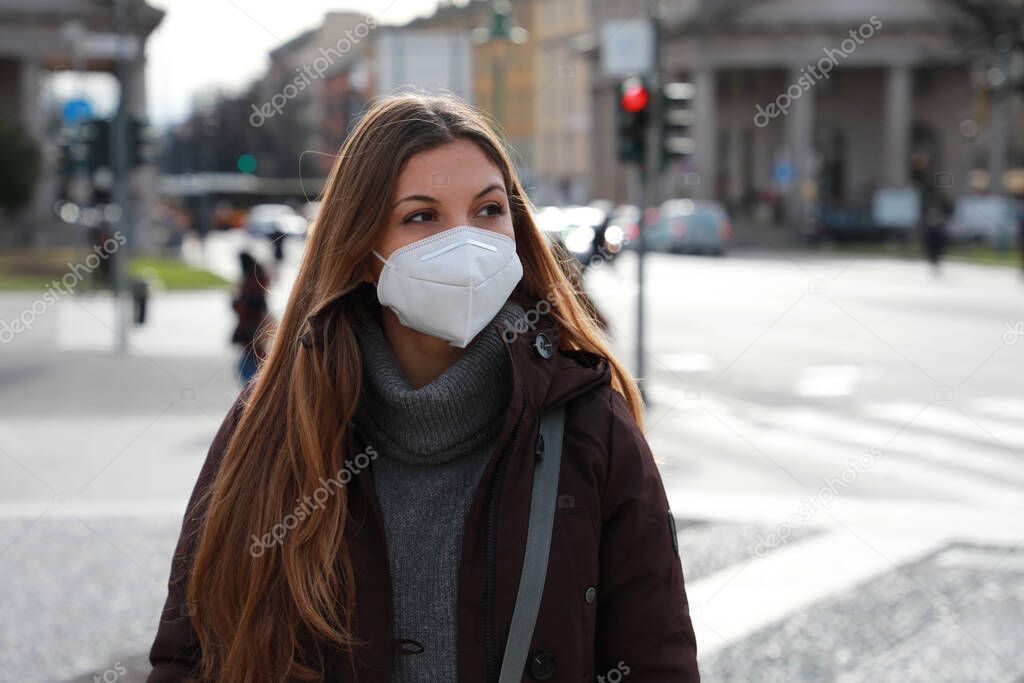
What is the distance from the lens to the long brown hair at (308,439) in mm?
2184

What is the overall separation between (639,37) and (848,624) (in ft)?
44.8

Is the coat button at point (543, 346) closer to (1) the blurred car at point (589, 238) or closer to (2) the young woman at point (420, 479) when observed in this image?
(2) the young woman at point (420, 479)

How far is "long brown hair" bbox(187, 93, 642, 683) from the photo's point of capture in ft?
7.16

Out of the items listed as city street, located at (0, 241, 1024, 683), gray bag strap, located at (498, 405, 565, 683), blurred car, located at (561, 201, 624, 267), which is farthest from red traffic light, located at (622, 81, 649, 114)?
gray bag strap, located at (498, 405, 565, 683)

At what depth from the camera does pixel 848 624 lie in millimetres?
5867

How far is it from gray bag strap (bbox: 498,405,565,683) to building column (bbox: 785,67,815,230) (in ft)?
173

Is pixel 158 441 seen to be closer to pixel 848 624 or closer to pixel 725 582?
pixel 725 582

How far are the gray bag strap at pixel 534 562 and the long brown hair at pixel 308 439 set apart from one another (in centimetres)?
25

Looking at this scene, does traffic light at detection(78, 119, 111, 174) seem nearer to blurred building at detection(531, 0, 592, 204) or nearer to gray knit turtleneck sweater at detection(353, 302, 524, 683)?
gray knit turtleneck sweater at detection(353, 302, 524, 683)

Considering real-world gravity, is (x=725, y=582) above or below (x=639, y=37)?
below

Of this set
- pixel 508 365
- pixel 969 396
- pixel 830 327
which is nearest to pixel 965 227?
pixel 830 327

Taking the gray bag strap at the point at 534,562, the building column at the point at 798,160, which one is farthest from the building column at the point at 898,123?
the gray bag strap at the point at 534,562

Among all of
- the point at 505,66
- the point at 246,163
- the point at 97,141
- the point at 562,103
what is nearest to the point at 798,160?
the point at 505,66

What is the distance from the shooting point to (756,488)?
913 cm
